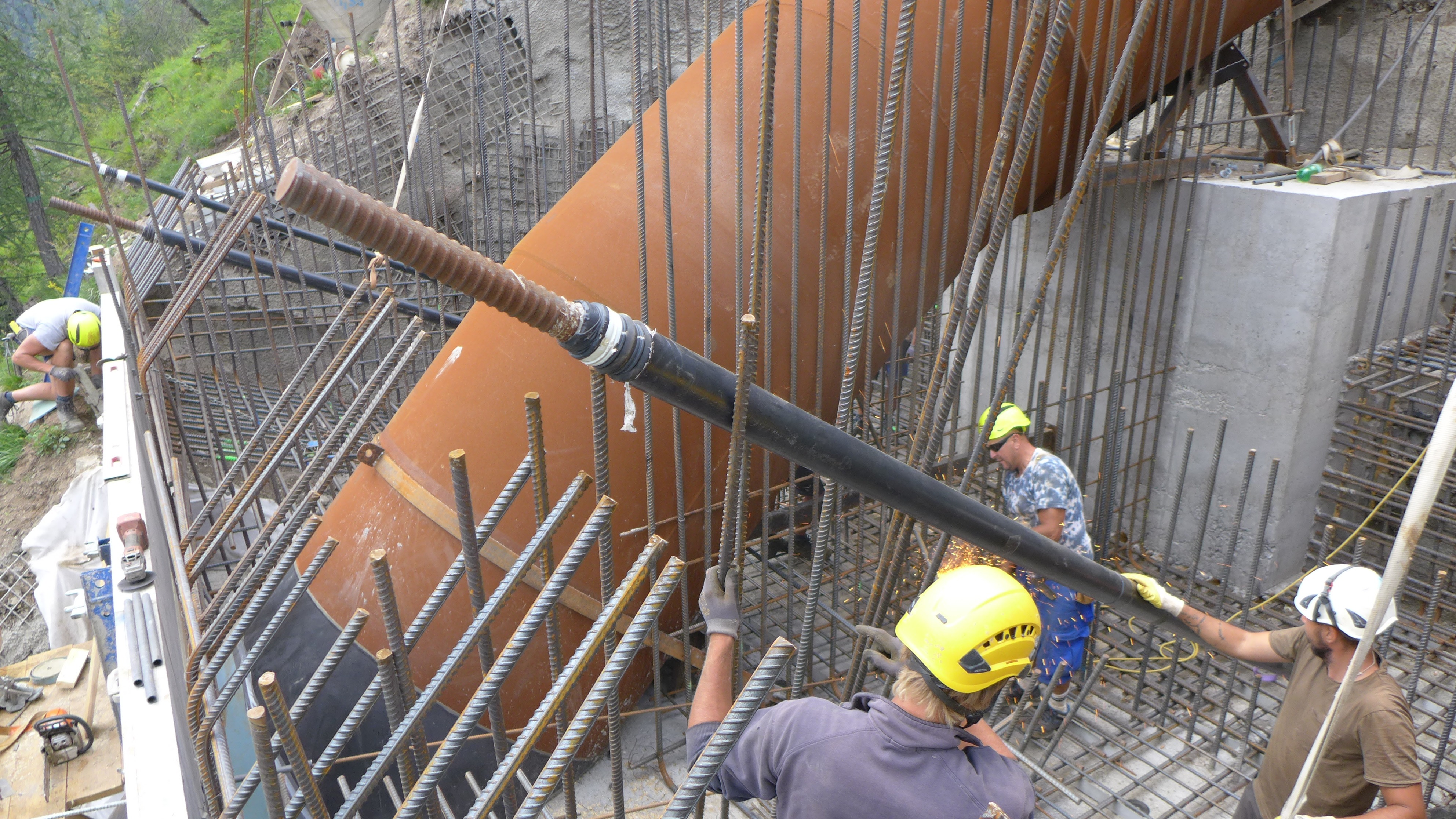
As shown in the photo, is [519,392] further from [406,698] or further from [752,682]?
[752,682]

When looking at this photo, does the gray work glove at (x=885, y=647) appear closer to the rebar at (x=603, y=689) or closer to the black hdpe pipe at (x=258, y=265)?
the rebar at (x=603, y=689)

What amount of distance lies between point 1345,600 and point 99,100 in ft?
82.0

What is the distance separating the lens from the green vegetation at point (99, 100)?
14367mm

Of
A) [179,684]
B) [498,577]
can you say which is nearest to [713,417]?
[179,684]

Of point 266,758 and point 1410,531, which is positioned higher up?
point 1410,531

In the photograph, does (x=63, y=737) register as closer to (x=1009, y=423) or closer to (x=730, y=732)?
(x=730, y=732)

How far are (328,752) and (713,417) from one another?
1344 mm

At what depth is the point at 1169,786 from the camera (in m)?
3.69

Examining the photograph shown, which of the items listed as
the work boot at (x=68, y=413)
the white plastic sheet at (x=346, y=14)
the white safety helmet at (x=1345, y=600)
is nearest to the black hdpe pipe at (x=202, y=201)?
the work boot at (x=68, y=413)

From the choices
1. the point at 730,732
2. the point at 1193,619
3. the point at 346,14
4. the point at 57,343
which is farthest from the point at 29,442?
the point at 1193,619

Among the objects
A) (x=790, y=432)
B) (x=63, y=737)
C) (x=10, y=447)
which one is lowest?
(x=10, y=447)

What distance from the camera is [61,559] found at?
21.2 feet

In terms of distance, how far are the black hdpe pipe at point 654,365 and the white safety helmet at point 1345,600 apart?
56.5 inches

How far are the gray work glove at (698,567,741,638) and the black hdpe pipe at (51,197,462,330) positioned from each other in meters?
2.75
